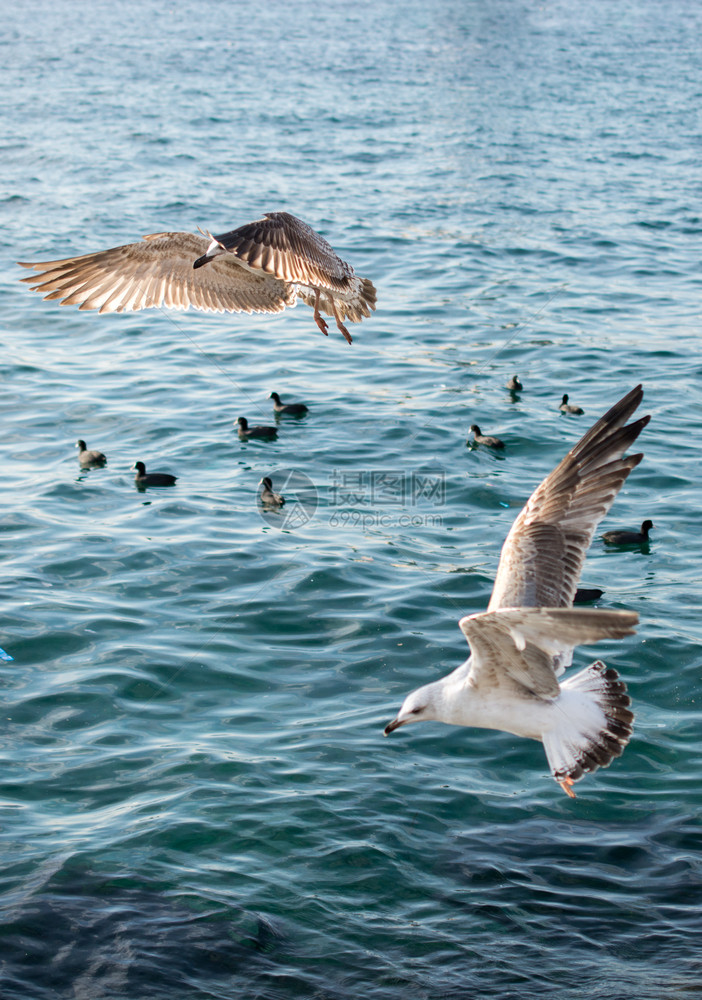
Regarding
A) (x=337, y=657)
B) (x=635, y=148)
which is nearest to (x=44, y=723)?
(x=337, y=657)

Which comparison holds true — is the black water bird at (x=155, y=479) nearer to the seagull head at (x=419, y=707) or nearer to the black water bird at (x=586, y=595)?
the black water bird at (x=586, y=595)

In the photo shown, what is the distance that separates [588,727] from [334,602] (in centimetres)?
437

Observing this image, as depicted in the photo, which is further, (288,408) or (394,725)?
(288,408)

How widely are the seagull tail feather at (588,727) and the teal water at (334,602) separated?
46.6 inches

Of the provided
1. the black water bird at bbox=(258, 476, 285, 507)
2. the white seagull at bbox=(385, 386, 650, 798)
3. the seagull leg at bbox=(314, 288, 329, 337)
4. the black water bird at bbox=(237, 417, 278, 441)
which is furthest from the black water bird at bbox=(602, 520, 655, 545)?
the black water bird at bbox=(237, 417, 278, 441)

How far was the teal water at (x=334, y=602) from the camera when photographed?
22.3 ft

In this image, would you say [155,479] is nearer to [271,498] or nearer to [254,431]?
[271,498]

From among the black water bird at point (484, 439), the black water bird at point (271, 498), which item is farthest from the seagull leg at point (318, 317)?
the black water bird at point (484, 439)

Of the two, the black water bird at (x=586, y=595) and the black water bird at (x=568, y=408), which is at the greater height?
the black water bird at (x=568, y=408)

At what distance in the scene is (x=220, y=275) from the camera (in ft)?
32.9

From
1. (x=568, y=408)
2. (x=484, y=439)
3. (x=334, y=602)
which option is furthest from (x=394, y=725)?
(x=568, y=408)

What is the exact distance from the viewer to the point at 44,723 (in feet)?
28.5

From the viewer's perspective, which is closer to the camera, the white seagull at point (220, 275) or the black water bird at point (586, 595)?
the white seagull at point (220, 275)

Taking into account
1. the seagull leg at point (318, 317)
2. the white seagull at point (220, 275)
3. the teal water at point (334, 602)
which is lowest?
the teal water at point (334, 602)
